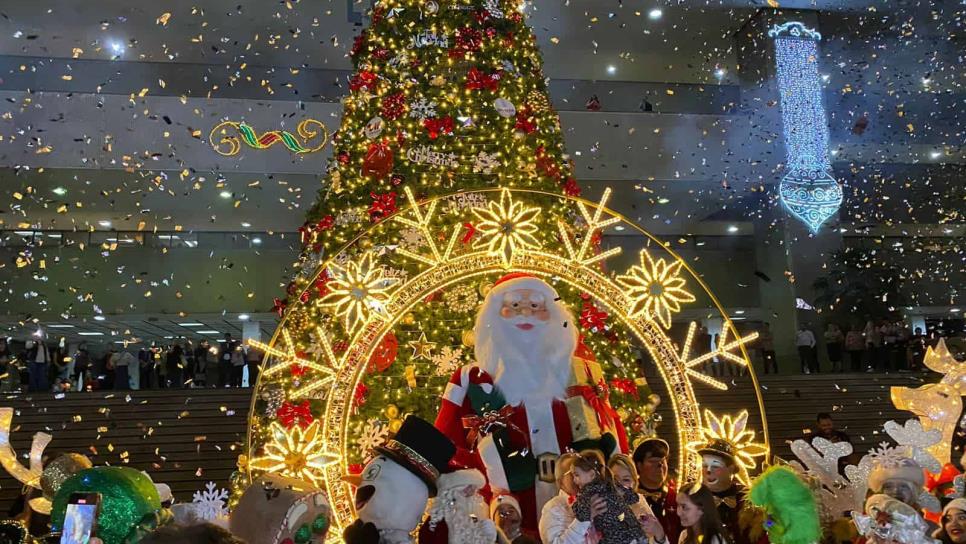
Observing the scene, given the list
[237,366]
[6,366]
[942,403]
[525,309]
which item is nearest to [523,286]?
[525,309]

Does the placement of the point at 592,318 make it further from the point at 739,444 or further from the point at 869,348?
the point at 869,348

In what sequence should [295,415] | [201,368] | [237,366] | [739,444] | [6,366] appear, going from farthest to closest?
1. [201,368]
2. [237,366]
3. [6,366]
4. [295,415]
5. [739,444]

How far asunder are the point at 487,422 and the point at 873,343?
474 inches

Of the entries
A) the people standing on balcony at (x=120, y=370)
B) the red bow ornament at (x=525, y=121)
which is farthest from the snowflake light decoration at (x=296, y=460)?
the people standing on balcony at (x=120, y=370)

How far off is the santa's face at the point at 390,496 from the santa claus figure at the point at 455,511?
0.28ft

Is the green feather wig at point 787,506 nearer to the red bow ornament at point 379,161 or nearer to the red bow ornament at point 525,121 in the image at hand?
the red bow ornament at point 525,121

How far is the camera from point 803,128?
45.5ft

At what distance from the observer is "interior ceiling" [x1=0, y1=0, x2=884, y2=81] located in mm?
11383

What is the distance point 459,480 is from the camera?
3389 mm

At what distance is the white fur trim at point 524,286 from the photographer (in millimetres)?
4672

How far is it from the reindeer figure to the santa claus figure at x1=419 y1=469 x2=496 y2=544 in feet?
9.28

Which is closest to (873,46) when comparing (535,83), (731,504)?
(535,83)

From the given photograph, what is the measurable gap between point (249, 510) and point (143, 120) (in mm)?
11190

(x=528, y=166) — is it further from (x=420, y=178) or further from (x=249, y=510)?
(x=249, y=510)
